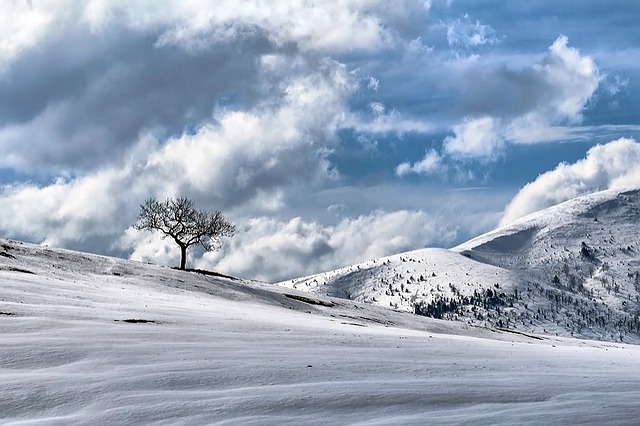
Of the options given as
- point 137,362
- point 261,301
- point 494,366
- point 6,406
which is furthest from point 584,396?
point 261,301

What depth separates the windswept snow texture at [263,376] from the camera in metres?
12.7

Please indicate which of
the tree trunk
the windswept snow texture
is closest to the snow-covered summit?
the windswept snow texture

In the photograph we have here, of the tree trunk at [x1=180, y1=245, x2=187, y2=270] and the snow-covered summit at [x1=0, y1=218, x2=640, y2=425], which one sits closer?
the snow-covered summit at [x1=0, y1=218, x2=640, y2=425]

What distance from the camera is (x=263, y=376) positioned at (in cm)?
1557

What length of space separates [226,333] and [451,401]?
10770mm

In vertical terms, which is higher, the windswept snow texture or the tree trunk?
the tree trunk

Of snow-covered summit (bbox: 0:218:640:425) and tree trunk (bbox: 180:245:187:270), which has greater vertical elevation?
tree trunk (bbox: 180:245:187:270)

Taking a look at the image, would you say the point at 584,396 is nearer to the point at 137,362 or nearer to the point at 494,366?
the point at 494,366

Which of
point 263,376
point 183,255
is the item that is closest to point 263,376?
point 263,376

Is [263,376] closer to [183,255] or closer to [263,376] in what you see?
[263,376]

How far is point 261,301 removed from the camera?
1988 inches

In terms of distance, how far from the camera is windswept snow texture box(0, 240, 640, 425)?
12734 millimetres

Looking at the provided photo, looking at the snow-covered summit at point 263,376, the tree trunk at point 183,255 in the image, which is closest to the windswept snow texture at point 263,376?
the snow-covered summit at point 263,376

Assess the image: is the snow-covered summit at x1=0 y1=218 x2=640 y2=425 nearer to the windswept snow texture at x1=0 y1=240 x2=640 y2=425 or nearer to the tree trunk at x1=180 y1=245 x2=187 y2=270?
the windswept snow texture at x1=0 y1=240 x2=640 y2=425
